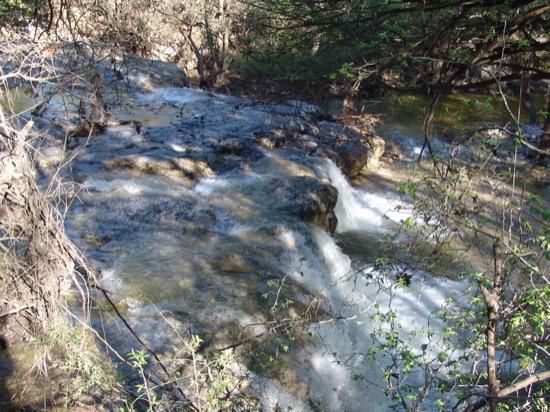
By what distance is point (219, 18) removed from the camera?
635 inches

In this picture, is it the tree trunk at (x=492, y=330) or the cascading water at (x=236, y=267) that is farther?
the cascading water at (x=236, y=267)

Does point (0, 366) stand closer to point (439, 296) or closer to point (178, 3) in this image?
point (439, 296)

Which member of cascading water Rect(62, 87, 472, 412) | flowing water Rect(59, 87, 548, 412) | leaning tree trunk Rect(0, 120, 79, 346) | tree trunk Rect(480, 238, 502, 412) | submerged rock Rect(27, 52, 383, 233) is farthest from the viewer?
submerged rock Rect(27, 52, 383, 233)

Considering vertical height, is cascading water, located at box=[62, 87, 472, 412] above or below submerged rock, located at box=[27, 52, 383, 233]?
below

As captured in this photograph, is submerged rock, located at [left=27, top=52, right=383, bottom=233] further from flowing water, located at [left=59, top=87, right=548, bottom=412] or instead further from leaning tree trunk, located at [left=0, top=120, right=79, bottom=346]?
leaning tree trunk, located at [left=0, top=120, right=79, bottom=346]

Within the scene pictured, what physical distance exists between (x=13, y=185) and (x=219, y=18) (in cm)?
1471

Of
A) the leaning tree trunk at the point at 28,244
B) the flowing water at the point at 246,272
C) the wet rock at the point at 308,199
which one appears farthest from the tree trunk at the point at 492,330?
the wet rock at the point at 308,199

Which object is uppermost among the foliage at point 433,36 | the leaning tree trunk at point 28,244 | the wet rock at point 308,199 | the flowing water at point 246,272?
the foliage at point 433,36

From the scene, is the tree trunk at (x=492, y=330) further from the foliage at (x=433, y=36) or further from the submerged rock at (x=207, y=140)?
the submerged rock at (x=207, y=140)

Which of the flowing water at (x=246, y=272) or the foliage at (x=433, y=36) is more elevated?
the foliage at (x=433, y=36)

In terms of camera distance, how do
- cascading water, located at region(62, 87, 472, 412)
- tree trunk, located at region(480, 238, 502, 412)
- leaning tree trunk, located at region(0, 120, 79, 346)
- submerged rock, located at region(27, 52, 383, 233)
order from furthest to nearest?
submerged rock, located at region(27, 52, 383, 233) → cascading water, located at region(62, 87, 472, 412) → leaning tree trunk, located at region(0, 120, 79, 346) → tree trunk, located at region(480, 238, 502, 412)

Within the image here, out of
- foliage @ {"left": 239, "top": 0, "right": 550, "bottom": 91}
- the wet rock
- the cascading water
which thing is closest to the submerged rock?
the wet rock

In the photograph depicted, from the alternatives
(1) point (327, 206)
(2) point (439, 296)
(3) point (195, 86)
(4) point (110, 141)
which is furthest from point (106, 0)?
(3) point (195, 86)

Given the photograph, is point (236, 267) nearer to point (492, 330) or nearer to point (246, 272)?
point (246, 272)
